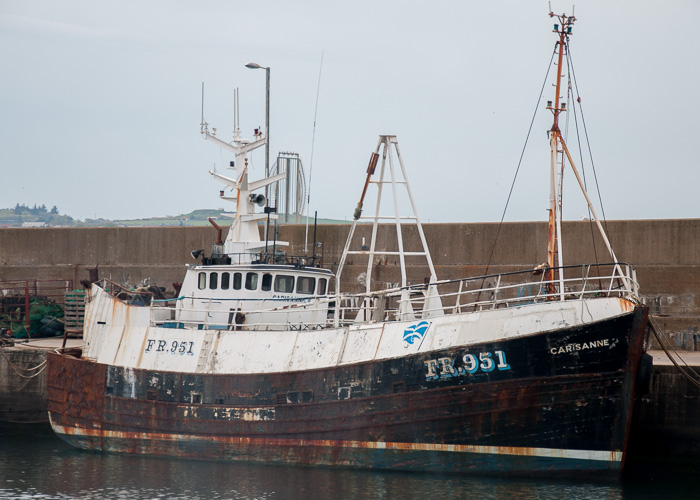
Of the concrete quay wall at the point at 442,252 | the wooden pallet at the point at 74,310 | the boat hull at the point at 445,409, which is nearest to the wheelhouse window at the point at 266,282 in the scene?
the boat hull at the point at 445,409

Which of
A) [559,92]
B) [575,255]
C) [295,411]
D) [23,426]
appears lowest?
[23,426]

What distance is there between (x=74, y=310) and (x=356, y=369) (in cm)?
1160

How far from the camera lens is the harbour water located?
14.1 metres

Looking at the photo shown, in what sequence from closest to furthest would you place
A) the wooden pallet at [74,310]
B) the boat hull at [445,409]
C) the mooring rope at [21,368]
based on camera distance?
the boat hull at [445,409] < the mooring rope at [21,368] < the wooden pallet at [74,310]

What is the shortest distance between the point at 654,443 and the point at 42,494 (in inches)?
438

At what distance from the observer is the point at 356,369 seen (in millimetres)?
15352

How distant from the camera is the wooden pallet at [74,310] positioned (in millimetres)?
23681

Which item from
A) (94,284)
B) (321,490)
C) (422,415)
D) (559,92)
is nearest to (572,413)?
(422,415)

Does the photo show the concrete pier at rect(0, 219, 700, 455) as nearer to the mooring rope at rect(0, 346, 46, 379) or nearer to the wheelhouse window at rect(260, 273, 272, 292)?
the mooring rope at rect(0, 346, 46, 379)

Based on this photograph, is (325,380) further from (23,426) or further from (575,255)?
(23,426)


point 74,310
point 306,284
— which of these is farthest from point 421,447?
point 74,310

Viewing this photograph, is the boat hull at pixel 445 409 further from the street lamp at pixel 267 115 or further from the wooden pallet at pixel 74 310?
the wooden pallet at pixel 74 310

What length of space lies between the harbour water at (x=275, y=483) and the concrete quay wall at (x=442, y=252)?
15.6 feet

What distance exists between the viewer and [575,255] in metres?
20.6
